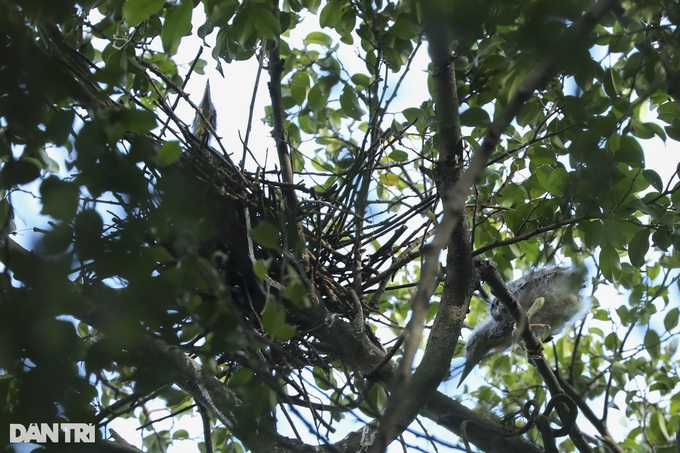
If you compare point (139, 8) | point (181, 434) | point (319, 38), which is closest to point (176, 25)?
point (139, 8)

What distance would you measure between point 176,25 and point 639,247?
0.91 meters

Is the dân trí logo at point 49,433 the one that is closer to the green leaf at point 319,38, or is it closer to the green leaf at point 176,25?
the green leaf at point 176,25

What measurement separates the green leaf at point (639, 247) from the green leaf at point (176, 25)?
88cm

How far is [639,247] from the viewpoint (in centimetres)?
119

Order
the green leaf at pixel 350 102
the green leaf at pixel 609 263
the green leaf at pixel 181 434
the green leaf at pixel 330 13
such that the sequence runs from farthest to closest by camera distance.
→ 1. the green leaf at pixel 181 434
2. the green leaf at pixel 350 102
3. the green leaf at pixel 330 13
4. the green leaf at pixel 609 263

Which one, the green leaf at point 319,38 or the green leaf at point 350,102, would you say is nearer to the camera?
the green leaf at point 350,102

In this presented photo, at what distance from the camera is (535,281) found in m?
1.62

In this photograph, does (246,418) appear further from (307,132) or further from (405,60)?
(307,132)

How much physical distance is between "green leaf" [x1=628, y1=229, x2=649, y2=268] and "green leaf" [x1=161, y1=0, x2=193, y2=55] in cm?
88

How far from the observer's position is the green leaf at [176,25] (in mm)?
928

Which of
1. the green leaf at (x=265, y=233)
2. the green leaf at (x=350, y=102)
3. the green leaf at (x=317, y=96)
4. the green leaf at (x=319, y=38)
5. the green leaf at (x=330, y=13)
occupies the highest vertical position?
the green leaf at (x=319, y=38)

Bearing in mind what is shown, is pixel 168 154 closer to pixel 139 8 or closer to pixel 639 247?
pixel 139 8

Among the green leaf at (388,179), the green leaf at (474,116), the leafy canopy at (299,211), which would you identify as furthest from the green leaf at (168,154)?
the green leaf at (388,179)

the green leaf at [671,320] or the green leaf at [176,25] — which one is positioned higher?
the green leaf at [176,25]
